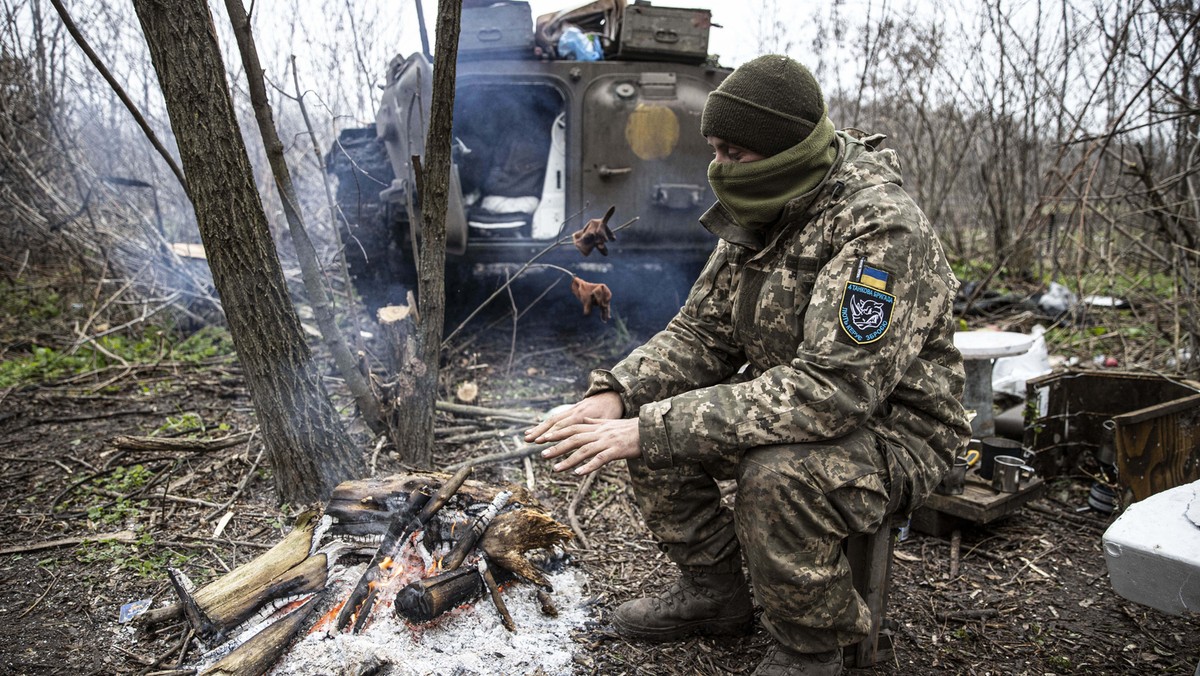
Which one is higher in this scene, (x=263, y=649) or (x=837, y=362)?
(x=837, y=362)

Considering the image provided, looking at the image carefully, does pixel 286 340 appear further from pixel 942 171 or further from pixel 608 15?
pixel 942 171

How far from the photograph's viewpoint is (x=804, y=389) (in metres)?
1.87

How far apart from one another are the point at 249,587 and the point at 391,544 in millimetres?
432

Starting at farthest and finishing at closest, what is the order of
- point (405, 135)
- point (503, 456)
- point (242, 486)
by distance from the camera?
point (405, 135) < point (503, 456) < point (242, 486)

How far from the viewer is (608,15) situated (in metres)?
5.93

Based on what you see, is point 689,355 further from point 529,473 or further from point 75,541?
point 75,541

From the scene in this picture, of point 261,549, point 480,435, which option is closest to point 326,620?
point 261,549

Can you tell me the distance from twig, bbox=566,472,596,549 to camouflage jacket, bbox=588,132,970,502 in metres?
0.91

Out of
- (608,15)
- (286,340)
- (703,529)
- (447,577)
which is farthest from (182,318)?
(703,529)

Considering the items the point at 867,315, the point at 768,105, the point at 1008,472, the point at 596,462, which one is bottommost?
the point at 1008,472

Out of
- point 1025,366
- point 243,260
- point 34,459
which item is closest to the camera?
point 243,260

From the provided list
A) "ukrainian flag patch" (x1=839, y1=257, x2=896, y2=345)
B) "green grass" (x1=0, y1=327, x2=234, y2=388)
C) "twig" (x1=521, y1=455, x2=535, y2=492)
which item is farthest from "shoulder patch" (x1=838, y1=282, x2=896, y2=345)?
"green grass" (x1=0, y1=327, x2=234, y2=388)

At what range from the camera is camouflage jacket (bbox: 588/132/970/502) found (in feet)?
6.16

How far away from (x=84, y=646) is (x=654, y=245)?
173 inches
